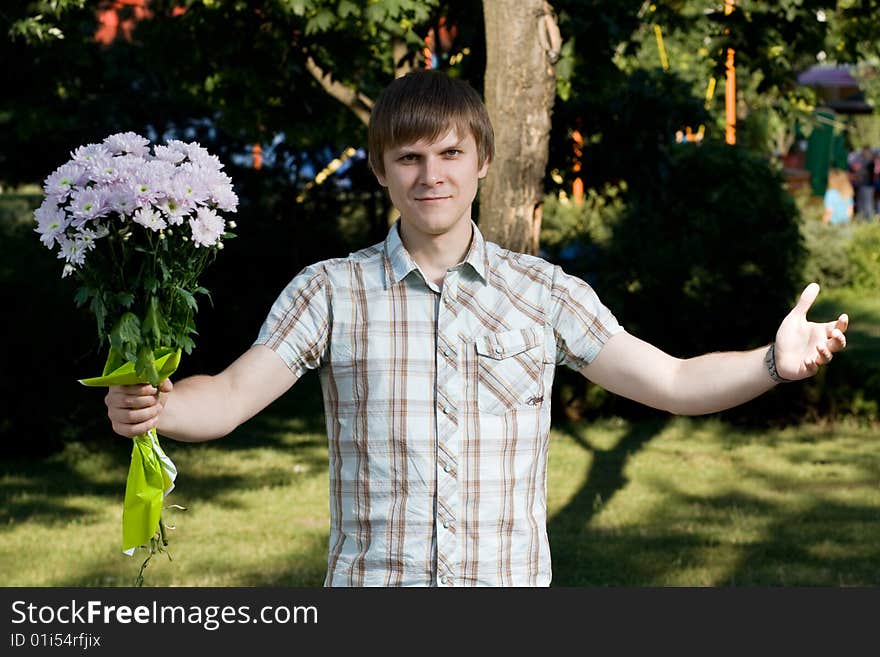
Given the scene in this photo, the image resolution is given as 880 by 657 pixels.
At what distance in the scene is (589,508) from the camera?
9.23 m

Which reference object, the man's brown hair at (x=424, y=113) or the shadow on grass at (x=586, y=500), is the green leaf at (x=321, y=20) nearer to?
the shadow on grass at (x=586, y=500)

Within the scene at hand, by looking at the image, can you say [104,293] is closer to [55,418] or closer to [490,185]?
[490,185]

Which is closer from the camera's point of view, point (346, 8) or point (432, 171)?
point (432, 171)

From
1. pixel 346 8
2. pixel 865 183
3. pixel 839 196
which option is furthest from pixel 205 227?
pixel 865 183

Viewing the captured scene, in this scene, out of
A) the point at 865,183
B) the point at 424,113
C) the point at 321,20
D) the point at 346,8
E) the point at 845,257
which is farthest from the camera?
the point at 865,183

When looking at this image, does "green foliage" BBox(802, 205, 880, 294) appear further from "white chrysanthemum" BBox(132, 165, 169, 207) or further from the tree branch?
"white chrysanthemum" BBox(132, 165, 169, 207)

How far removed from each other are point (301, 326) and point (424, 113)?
1.76 feet

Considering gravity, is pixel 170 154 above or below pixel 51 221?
above

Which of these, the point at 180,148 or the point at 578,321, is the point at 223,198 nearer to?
the point at 180,148

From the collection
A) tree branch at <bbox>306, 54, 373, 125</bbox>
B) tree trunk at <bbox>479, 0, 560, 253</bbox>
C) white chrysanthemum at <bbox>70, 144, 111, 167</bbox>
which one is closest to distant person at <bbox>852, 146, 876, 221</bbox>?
tree branch at <bbox>306, 54, 373, 125</bbox>

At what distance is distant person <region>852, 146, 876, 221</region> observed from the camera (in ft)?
108

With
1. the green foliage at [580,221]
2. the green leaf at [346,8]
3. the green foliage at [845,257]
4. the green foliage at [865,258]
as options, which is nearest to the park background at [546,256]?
the green leaf at [346,8]

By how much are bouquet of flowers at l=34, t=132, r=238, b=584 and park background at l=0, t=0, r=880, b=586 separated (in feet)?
15.4

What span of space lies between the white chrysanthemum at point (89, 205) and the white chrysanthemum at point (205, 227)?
7.0 inches
